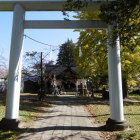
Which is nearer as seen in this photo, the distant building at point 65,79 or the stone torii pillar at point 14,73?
the stone torii pillar at point 14,73

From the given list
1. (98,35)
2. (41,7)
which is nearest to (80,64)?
(98,35)

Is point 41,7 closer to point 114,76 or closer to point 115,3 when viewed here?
point 115,3

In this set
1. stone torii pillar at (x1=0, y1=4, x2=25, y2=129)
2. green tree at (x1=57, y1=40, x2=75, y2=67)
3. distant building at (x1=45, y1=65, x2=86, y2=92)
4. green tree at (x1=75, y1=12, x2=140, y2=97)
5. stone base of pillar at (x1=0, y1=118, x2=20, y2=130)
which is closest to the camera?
stone base of pillar at (x1=0, y1=118, x2=20, y2=130)

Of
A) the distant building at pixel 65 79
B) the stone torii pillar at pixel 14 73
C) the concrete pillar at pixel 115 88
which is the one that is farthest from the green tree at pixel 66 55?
the concrete pillar at pixel 115 88

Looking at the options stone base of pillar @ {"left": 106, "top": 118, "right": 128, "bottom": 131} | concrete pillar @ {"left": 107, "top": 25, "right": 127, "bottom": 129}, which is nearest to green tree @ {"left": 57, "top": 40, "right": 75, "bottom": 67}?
concrete pillar @ {"left": 107, "top": 25, "right": 127, "bottom": 129}

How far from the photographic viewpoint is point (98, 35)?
1533 cm

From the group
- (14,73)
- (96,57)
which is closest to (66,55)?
(96,57)

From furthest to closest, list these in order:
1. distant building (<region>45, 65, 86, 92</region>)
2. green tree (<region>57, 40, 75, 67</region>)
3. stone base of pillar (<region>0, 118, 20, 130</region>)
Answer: green tree (<region>57, 40, 75, 67</region>) < distant building (<region>45, 65, 86, 92</region>) < stone base of pillar (<region>0, 118, 20, 130</region>)

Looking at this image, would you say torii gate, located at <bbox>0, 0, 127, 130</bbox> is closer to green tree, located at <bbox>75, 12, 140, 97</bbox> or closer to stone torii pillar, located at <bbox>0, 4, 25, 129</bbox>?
stone torii pillar, located at <bbox>0, 4, 25, 129</bbox>

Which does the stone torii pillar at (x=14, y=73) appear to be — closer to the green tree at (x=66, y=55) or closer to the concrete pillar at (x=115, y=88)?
the concrete pillar at (x=115, y=88)

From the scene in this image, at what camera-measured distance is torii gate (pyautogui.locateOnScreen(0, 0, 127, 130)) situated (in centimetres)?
782

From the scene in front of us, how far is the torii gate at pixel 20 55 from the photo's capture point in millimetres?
7824

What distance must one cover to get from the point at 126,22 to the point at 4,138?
535 centimetres

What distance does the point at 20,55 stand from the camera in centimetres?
812
